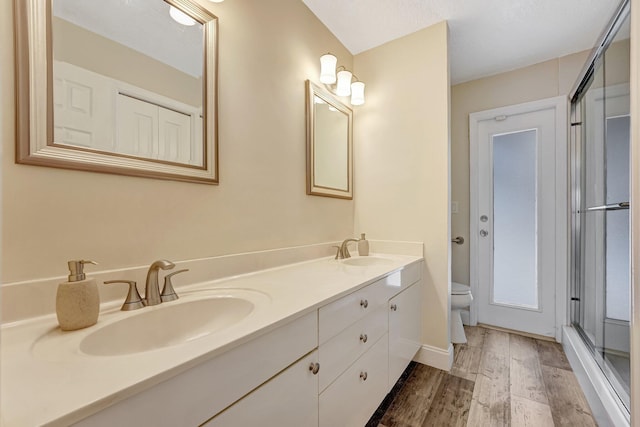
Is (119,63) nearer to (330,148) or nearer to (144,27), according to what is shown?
(144,27)

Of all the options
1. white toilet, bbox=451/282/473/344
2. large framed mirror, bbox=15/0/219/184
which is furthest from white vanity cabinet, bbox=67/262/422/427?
white toilet, bbox=451/282/473/344

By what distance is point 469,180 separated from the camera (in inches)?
102

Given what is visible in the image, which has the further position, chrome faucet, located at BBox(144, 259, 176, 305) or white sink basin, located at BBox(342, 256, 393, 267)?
white sink basin, located at BBox(342, 256, 393, 267)

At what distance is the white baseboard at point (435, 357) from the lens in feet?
5.93

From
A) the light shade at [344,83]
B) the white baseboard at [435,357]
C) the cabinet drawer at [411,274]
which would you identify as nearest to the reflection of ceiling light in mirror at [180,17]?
the light shade at [344,83]

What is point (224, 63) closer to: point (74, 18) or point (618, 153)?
point (74, 18)

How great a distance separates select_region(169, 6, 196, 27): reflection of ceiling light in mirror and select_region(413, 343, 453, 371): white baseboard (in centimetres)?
225

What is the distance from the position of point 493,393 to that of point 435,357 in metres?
0.35

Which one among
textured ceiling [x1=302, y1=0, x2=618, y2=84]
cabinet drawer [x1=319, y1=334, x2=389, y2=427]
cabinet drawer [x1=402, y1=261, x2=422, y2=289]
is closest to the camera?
cabinet drawer [x1=319, y1=334, x2=389, y2=427]

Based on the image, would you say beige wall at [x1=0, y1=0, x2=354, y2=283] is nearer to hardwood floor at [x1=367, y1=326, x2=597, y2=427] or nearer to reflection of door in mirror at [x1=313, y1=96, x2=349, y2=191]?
reflection of door in mirror at [x1=313, y1=96, x2=349, y2=191]

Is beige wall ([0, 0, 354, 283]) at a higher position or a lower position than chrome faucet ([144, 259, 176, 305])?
higher

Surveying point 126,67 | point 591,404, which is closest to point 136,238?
point 126,67

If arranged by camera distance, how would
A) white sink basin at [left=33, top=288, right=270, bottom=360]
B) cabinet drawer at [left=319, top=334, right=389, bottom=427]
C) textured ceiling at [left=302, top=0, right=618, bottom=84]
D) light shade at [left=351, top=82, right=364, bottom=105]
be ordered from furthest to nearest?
1. light shade at [left=351, top=82, right=364, bottom=105]
2. textured ceiling at [left=302, top=0, right=618, bottom=84]
3. cabinet drawer at [left=319, top=334, right=389, bottom=427]
4. white sink basin at [left=33, top=288, right=270, bottom=360]

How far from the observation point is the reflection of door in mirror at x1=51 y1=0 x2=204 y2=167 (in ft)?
2.64
